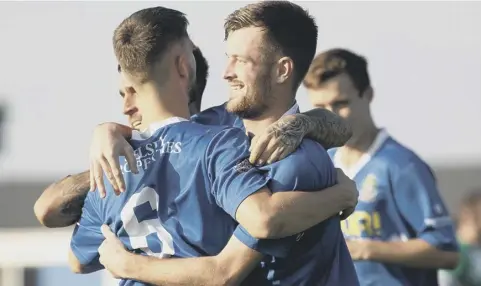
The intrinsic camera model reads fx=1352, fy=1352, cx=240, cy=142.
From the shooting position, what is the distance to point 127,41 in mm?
4758

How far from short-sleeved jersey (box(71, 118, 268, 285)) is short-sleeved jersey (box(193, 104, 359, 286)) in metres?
0.09

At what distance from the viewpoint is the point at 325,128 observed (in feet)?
Answer: 16.0

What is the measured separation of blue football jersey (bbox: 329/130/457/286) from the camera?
720cm

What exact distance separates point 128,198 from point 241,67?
2.10ft

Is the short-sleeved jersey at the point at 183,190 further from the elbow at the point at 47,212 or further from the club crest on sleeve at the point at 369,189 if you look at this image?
the club crest on sleeve at the point at 369,189

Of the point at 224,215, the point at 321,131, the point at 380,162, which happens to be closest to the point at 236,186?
the point at 224,215

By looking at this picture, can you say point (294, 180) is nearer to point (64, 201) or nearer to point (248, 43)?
point (248, 43)

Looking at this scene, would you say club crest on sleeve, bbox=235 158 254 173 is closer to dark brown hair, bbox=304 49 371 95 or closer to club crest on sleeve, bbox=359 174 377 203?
club crest on sleeve, bbox=359 174 377 203

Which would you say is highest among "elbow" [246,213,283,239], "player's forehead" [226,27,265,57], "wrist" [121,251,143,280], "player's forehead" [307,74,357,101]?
"player's forehead" [226,27,265,57]

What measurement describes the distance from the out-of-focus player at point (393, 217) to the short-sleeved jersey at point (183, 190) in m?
2.62

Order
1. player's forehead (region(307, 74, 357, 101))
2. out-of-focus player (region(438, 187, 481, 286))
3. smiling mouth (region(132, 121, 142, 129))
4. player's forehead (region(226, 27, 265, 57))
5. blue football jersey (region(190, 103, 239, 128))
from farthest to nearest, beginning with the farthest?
out-of-focus player (region(438, 187, 481, 286)) < player's forehead (region(307, 74, 357, 101)) < blue football jersey (region(190, 103, 239, 128)) < smiling mouth (region(132, 121, 142, 129)) < player's forehead (region(226, 27, 265, 57))

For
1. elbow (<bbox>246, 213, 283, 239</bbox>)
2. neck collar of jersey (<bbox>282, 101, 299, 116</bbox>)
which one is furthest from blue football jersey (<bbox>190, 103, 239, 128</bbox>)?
elbow (<bbox>246, 213, 283, 239</bbox>)

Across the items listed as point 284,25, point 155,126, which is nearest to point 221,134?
point 155,126

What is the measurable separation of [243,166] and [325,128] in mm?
531
